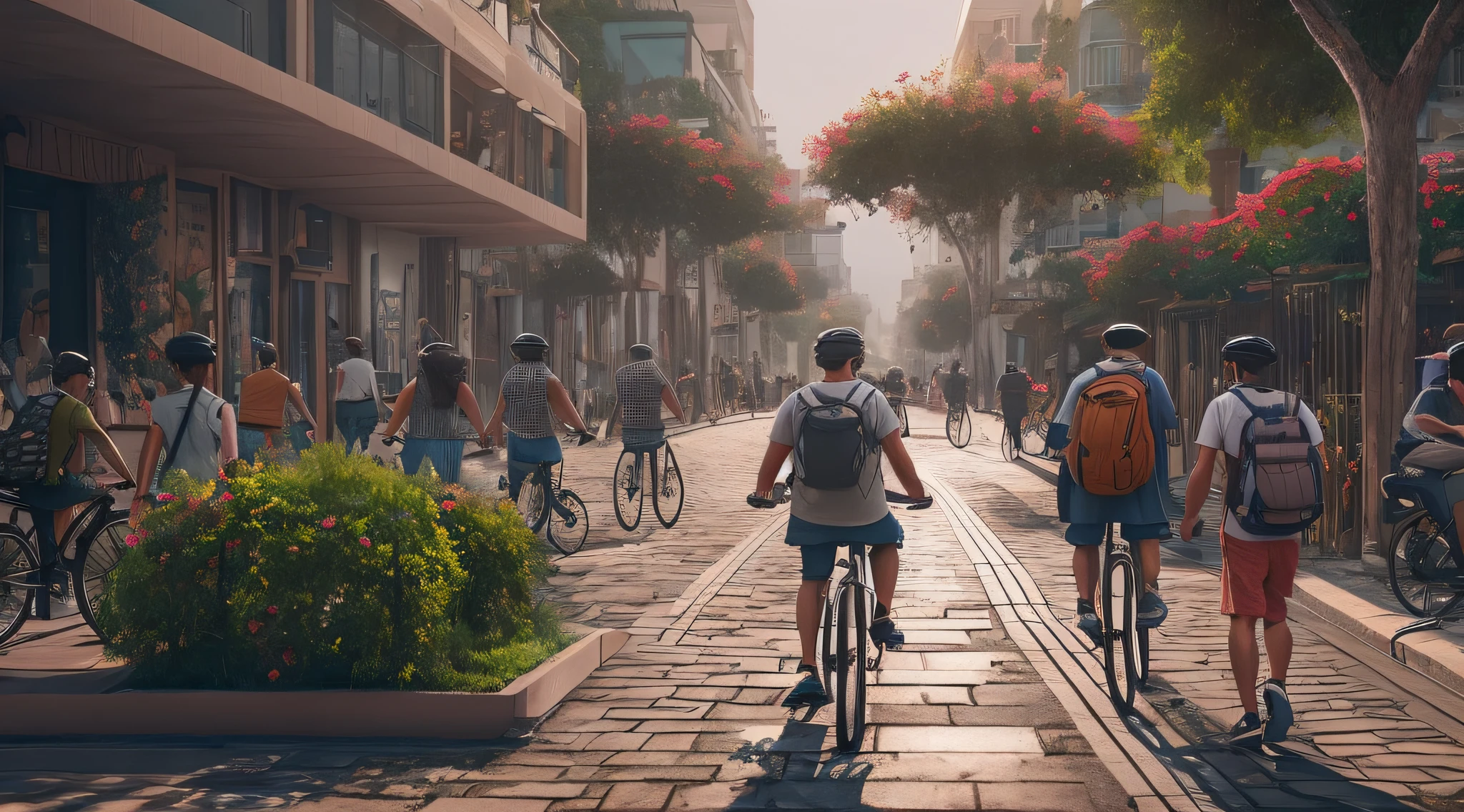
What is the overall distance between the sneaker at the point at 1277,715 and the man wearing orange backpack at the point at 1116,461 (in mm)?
775

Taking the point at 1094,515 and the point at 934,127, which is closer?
the point at 1094,515

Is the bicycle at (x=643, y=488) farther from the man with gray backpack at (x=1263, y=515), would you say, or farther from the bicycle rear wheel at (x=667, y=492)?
the man with gray backpack at (x=1263, y=515)

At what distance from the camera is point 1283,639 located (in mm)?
5930

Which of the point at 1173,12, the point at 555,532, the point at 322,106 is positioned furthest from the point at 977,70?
the point at 555,532

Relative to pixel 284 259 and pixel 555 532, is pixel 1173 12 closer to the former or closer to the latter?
pixel 555 532

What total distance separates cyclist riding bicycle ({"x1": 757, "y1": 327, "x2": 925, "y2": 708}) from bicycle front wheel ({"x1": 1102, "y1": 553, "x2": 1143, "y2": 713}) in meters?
1.01

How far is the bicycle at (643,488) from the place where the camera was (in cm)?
1371

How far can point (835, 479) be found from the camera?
19.4 feet

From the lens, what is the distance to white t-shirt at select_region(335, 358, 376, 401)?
51.7 ft

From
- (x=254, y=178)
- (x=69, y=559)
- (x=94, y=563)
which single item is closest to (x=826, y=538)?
(x=94, y=563)

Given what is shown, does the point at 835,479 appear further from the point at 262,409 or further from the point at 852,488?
the point at 262,409

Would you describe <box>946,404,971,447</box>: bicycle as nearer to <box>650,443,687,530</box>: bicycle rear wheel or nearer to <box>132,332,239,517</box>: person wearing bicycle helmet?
<box>650,443,687,530</box>: bicycle rear wheel

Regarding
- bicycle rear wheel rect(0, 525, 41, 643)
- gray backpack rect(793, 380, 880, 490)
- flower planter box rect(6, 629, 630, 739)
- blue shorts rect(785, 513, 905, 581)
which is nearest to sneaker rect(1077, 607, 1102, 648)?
blue shorts rect(785, 513, 905, 581)

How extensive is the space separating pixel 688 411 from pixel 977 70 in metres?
12.4
